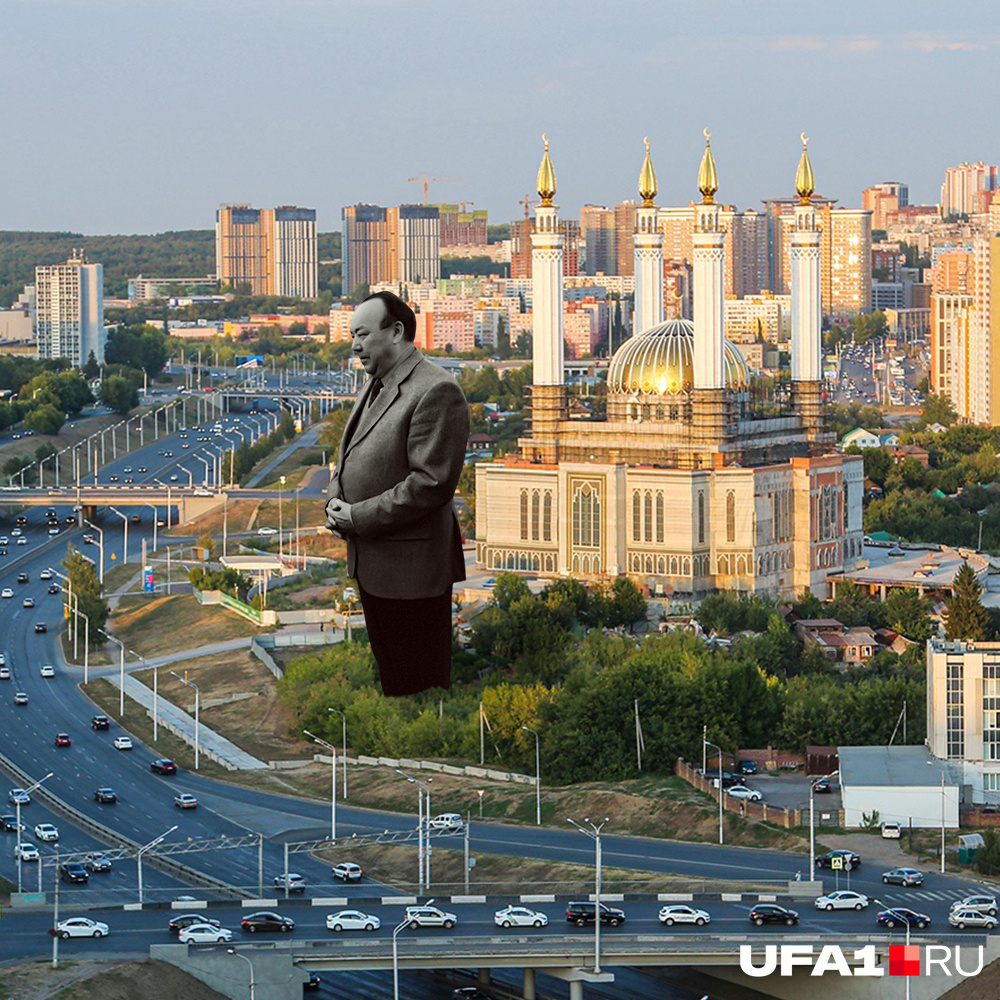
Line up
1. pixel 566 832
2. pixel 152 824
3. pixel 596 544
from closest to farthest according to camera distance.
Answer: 1. pixel 566 832
2. pixel 152 824
3. pixel 596 544

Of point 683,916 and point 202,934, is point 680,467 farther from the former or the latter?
point 202,934

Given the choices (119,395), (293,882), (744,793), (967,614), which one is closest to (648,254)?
(967,614)

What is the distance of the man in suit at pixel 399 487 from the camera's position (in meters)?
15.6

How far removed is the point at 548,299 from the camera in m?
83.3

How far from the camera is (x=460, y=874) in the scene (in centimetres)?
5422

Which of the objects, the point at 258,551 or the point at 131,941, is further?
the point at 258,551

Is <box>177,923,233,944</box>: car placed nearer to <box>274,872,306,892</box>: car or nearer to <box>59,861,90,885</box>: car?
<box>274,872,306,892</box>: car

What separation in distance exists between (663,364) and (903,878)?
103 feet

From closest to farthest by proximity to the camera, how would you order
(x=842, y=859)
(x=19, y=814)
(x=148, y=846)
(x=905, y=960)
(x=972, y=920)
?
(x=905, y=960) → (x=972, y=920) → (x=842, y=859) → (x=148, y=846) → (x=19, y=814)

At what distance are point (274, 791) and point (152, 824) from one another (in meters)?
3.18

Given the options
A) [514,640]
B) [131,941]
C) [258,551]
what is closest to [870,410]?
[258,551]

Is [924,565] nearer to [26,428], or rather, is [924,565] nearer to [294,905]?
[294,905]

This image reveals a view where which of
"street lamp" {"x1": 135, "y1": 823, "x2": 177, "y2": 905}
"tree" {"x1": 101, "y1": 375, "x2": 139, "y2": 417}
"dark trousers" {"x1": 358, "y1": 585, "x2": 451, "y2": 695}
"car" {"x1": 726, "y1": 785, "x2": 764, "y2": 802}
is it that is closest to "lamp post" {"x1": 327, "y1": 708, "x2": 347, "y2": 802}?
"street lamp" {"x1": 135, "y1": 823, "x2": 177, "y2": 905}

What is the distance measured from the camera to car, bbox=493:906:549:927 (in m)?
47.9
